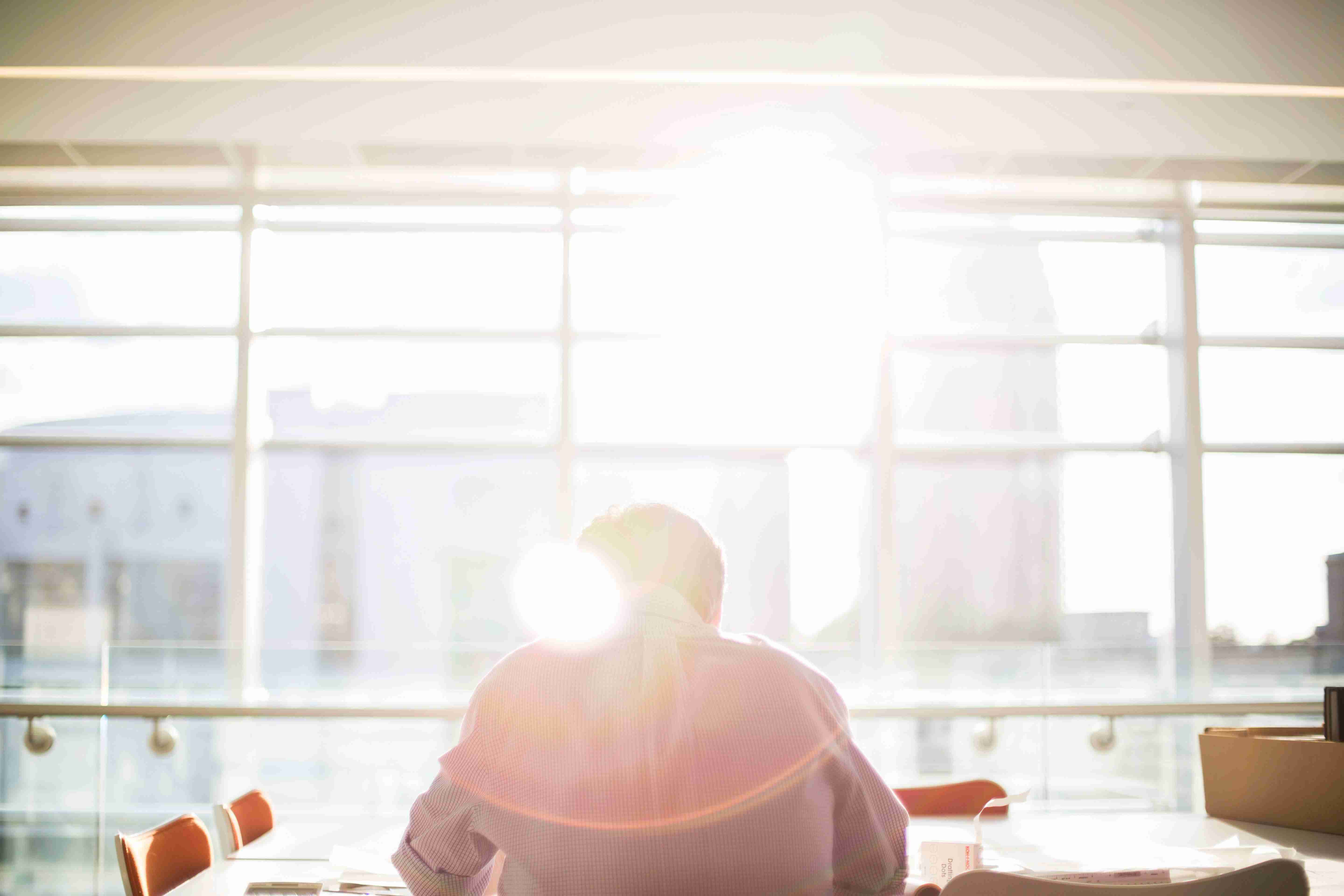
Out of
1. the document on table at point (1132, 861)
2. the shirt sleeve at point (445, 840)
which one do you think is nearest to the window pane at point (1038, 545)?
the document on table at point (1132, 861)

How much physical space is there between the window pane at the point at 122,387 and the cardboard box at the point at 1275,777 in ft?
16.2

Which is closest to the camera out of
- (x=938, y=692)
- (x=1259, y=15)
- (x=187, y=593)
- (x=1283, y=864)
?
(x=1283, y=864)

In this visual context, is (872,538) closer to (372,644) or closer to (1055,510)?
(1055,510)

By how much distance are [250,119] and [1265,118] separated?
4.07 m

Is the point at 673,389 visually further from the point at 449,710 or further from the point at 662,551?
the point at 662,551

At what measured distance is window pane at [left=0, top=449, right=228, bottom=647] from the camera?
5.71m

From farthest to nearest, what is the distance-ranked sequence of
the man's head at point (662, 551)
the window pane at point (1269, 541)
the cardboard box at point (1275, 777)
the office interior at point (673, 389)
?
the window pane at point (1269, 541) → the office interior at point (673, 389) → the cardboard box at point (1275, 777) → the man's head at point (662, 551)

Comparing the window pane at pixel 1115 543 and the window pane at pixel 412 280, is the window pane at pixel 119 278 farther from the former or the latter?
the window pane at pixel 1115 543

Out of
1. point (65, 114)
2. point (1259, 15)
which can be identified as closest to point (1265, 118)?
point (1259, 15)

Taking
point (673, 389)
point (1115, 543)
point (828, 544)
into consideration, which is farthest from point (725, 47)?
point (1115, 543)

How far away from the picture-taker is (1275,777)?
8.28 feet

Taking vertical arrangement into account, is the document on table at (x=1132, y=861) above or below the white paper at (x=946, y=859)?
below

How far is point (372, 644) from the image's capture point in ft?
19.1

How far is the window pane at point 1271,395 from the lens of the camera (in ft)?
19.6
